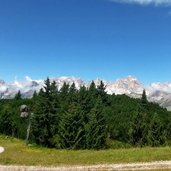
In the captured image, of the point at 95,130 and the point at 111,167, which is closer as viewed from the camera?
the point at 111,167

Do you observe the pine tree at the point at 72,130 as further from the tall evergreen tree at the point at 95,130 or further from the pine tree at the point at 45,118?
the tall evergreen tree at the point at 95,130

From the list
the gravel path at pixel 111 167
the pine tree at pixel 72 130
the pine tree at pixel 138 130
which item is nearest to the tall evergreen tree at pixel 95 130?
the pine tree at pixel 72 130

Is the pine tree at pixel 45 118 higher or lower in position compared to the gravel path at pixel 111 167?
higher

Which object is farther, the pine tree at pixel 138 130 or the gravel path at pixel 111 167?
the pine tree at pixel 138 130

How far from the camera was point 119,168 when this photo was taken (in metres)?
40.6

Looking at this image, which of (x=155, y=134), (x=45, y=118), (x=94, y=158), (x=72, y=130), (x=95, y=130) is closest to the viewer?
(x=94, y=158)

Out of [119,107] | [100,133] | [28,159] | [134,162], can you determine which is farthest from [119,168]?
[119,107]

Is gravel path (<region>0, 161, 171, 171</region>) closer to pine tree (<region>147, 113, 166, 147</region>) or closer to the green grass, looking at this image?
the green grass

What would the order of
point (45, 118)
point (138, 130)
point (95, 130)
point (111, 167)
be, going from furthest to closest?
point (138, 130), point (95, 130), point (45, 118), point (111, 167)

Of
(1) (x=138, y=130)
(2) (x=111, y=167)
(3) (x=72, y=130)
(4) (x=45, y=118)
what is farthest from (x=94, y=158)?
(1) (x=138, y=130)

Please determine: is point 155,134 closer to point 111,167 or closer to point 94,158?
point 94,158

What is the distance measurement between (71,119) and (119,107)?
99.2 metres

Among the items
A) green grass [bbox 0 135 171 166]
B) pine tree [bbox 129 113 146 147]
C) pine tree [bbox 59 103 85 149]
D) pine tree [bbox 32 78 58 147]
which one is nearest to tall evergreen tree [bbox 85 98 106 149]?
pine tree [bbox 59 103 85 149]

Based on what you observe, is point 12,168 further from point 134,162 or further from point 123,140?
point 123,140
